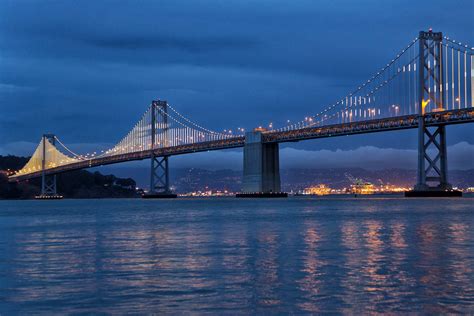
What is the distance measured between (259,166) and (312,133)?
808cm

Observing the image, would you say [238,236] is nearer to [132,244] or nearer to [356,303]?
[132,244]

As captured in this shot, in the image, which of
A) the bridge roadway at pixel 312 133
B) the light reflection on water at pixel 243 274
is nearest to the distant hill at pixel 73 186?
the bridge roadway at pixel 312 133

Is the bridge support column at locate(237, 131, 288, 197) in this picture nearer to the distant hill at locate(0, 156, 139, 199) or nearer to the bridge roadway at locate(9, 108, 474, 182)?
the bridge roadway at locate(9, 108, 474, 182)

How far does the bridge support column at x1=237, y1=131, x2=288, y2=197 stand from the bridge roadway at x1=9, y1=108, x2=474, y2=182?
3.43 feet

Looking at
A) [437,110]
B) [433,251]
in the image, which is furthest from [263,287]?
[437,110]

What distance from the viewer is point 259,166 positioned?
71.4 meters

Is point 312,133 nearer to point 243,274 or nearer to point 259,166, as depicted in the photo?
point 259,166

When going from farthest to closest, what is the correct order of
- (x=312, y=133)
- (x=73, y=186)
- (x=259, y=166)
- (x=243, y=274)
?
(x=73, y=186) → (x=259, y=166) → (x=312, y=133) → (x=243, y=274)

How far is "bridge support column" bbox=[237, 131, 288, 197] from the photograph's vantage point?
71812 mm

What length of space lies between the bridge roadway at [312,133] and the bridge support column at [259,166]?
41.2 inches

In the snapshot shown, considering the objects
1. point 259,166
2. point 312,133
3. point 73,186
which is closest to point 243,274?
point 312,133

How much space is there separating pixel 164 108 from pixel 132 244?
250 feet

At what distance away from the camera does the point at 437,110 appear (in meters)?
59.0

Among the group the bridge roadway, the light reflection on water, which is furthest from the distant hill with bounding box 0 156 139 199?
the light reflection on water
